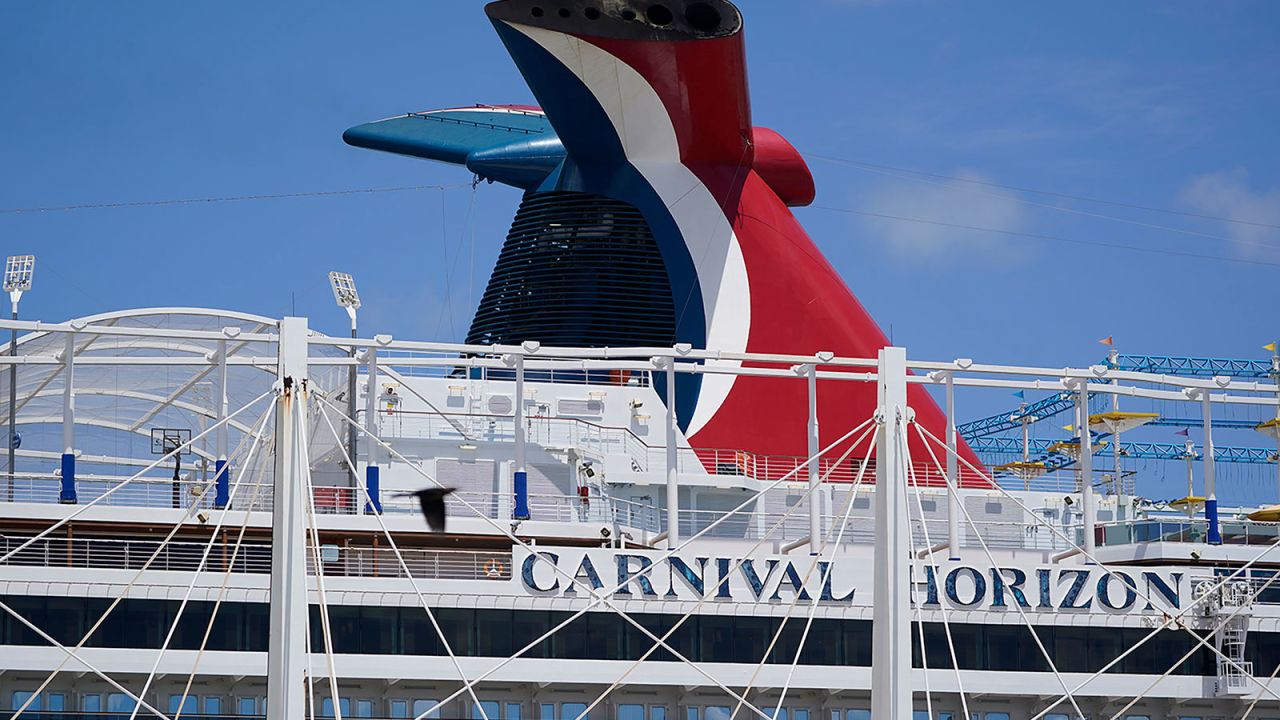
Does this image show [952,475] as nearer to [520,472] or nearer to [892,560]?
[520,472]

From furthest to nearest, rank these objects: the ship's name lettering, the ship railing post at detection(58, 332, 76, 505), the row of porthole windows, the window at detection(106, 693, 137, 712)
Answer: the row of porthole windows → the ship railing post at detection(58, 332, 76, 505) → the ship's name lettering → the window at detection(106, 693, 137, 712)

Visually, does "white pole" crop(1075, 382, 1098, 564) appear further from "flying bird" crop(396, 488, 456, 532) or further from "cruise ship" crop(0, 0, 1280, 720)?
"flying bird" crop(396, 488, 456, 532)

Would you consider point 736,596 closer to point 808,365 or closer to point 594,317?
point 808,365

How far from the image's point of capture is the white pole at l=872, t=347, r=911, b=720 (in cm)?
3106

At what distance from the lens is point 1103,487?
208ft

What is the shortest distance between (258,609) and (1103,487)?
31.6 metres

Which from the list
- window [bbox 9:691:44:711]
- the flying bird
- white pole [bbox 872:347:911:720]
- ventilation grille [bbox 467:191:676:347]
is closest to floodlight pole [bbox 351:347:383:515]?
the flying bird

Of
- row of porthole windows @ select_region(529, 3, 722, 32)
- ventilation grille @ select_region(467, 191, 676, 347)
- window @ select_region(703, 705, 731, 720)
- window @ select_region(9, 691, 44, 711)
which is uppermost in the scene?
row of porthole windows @ select_region(529, 3, 722, 32)

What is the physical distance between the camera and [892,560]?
3173 centimetres

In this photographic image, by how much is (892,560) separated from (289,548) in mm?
9506

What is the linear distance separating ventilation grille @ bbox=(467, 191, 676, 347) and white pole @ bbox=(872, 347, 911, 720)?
24657 mm

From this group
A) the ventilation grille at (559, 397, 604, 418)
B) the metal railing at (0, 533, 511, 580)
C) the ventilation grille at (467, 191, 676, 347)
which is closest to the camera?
the metal railing at (0, 533, 511, 580)

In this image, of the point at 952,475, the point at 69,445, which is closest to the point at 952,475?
the point at 952,475

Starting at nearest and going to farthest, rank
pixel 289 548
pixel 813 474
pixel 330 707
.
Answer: pixel 289 548 < pixel 330 707 < pixel 813 474
